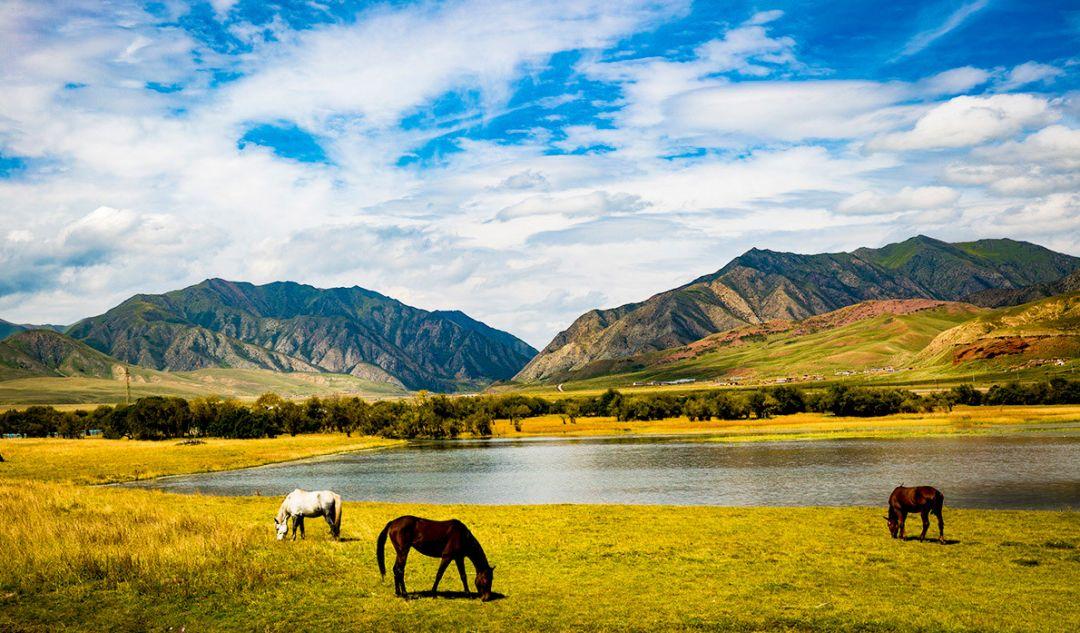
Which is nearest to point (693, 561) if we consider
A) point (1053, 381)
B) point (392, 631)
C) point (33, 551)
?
point (392, 631)

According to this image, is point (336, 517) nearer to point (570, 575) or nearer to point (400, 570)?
point (400, 570)

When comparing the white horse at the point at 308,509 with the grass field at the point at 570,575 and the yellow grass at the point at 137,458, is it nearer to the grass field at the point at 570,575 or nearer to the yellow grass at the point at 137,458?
the grass field at the point at 570,575

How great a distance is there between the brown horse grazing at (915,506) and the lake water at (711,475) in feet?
51.7

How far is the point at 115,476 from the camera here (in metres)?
82.0

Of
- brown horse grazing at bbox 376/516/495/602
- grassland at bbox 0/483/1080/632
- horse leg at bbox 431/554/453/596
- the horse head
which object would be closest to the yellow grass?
grassland at bbox 0/483/1080/632

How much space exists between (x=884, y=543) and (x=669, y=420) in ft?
496

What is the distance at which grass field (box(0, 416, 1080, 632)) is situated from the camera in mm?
19484

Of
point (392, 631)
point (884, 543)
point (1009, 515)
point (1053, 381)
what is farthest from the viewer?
point (1053, 381)

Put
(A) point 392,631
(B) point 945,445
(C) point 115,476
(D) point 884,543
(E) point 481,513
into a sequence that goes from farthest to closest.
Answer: (B) point 945,445
(C) point 115,476
(E) point 481,513
(D) point 884,543
(A) point 392,631

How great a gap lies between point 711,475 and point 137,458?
84636 millimetres

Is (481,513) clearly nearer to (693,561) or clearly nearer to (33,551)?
Result: (693,561)

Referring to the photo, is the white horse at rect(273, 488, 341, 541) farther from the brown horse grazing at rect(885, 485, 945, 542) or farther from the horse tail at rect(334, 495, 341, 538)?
the brown horse grazing at rect(885, 485, 945, 542)

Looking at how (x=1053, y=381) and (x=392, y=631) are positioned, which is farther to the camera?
(x=1053, y=381)

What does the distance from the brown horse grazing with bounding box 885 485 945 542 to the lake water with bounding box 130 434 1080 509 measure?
15.8 metres
